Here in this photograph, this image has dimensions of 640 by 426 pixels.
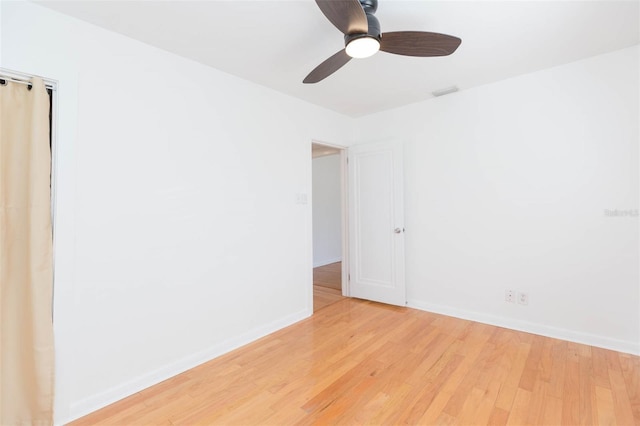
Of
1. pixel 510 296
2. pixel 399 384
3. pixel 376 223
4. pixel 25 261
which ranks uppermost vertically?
pixel 376 223

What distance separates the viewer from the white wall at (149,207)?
70.7 inches

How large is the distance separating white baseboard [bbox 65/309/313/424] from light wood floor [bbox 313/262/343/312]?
0.82 metres

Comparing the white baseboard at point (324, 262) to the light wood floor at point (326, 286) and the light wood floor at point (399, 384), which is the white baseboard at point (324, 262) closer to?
the light wood floor at point (326, 286)

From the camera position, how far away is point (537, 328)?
9.13 ft

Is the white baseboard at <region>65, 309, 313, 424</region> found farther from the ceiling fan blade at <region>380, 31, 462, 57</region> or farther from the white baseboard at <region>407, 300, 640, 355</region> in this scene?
the ceiling fan blade at <region>380, 31, 462, 57</region>

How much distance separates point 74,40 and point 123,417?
7.65 feet

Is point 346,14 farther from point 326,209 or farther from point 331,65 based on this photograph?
point 326,209

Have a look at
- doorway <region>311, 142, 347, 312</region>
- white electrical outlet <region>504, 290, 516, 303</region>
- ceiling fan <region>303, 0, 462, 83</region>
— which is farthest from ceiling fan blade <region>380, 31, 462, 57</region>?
doorway <region>311, 142, 347, 312</region>

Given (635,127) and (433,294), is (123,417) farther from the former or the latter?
(635,127)

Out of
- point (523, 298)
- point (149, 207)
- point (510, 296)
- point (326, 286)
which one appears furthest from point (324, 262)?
point (149, 207)

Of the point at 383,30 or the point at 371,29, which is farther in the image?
the point at 383,30

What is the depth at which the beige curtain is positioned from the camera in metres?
1.65

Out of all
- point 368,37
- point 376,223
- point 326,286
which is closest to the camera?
point 368,37

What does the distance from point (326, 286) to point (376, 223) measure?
4.68 feet
